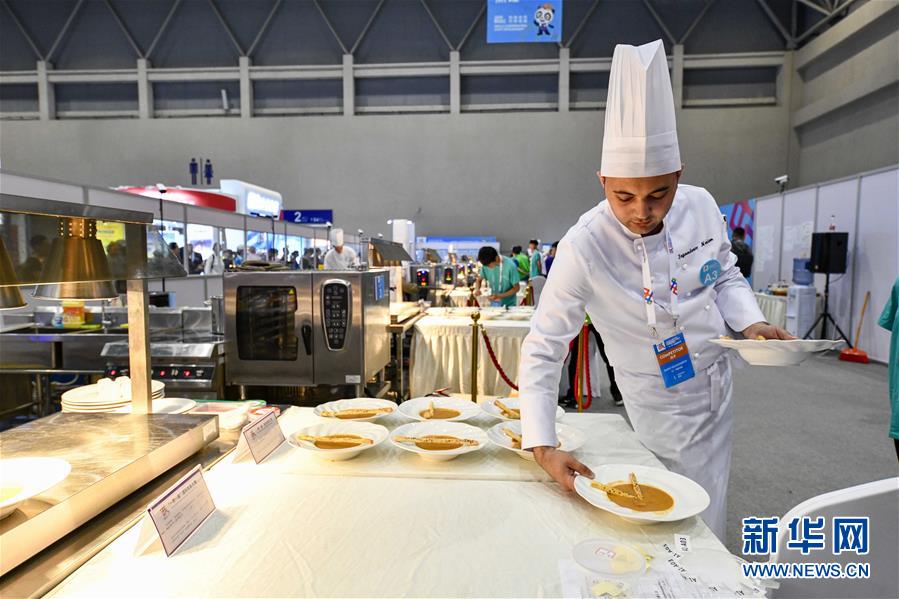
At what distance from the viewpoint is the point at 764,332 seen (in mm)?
1424

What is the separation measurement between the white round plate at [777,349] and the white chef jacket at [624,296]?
0.27 metres

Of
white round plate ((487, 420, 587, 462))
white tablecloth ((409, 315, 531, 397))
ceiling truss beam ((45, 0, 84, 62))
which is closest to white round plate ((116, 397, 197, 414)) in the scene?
white round plate ((487, 420, 587, 462))

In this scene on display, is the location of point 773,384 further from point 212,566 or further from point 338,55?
point 338,55

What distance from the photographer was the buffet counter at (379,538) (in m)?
0.79

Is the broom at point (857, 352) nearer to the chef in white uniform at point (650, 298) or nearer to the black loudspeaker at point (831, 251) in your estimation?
the black loudspeaker at point (831, 251)

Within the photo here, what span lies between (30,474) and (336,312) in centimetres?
167

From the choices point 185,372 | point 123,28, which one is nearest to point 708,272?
point 185,372

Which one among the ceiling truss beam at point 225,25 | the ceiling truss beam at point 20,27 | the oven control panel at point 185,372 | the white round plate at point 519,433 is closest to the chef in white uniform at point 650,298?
the white round plate at point 519,433

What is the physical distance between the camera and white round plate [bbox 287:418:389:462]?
1.25 m

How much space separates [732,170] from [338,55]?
10.9m

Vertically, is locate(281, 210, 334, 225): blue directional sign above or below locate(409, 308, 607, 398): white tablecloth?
above

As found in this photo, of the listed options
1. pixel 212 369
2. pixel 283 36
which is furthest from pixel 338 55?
pixel 212 369

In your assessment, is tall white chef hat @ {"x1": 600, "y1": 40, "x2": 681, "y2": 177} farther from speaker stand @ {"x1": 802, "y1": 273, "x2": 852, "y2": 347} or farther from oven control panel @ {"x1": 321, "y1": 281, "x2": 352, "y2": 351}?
speaker stand @ {"x1": 802, "y1": 273, "x2": 852, "y2": 347}

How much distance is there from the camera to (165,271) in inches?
52.3
